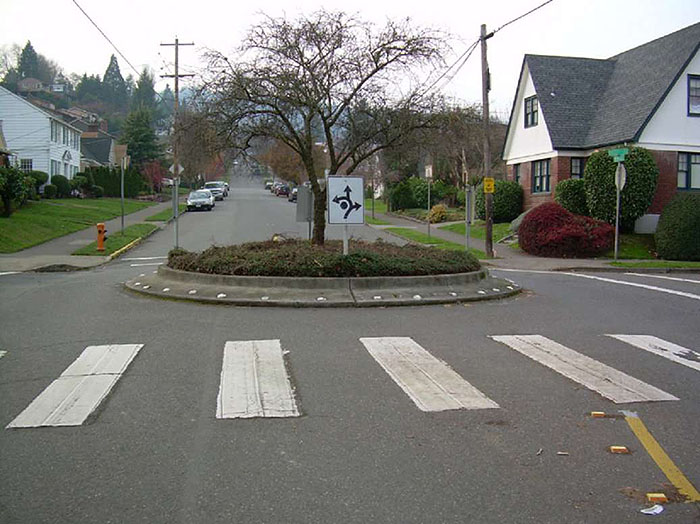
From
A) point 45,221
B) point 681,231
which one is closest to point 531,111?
point 681,231

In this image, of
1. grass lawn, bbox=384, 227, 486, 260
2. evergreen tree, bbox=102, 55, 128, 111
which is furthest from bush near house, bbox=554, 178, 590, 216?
evergreen tree, bbox=102, 55, 128, 111

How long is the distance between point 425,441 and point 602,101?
32.2 meters

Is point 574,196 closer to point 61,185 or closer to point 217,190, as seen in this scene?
point 61,185

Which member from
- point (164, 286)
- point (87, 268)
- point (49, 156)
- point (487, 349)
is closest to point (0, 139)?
point (49, 156)

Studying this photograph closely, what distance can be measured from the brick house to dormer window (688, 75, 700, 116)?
0.14 feet

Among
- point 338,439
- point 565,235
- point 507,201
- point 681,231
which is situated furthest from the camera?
point 507,201

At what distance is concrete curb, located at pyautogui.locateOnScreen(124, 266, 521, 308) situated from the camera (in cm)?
1228

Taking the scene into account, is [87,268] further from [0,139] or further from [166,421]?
[0,139]

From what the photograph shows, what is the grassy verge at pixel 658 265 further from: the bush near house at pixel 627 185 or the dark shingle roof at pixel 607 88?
the dark shingle roof at pixel 607 88

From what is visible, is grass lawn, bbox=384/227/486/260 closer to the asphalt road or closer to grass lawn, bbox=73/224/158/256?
grass lawn, bbox=73/224/158/256

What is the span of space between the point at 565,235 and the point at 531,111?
1109 cm

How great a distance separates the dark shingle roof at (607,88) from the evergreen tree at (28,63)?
124m

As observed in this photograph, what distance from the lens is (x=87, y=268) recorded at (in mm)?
20562

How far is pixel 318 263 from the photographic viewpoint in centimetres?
1341
